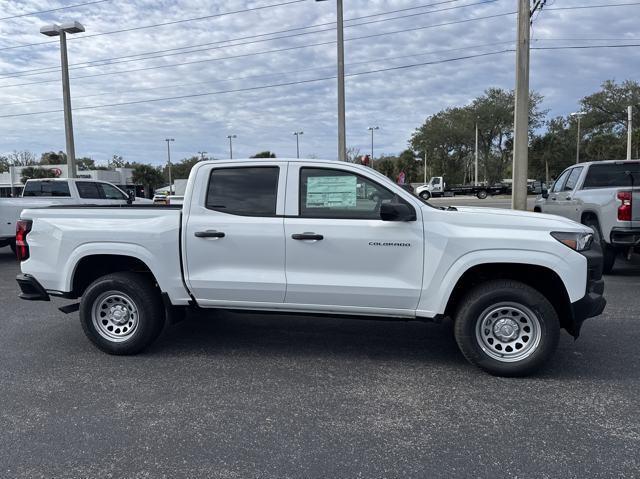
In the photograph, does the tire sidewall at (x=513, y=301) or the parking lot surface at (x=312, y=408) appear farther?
the tire sidewall at (x=513, y=301)

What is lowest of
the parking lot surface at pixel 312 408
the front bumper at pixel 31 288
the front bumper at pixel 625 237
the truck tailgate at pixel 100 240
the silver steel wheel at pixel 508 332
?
the parking lot surface at pixel 312 408

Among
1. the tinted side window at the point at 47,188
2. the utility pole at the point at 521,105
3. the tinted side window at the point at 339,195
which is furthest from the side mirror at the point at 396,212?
the tinted side window at the point at 47,188

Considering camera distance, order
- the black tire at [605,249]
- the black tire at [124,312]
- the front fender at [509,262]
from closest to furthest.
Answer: the front fender at [509,262], the black tire at [124,312], the black tire at [605,249]

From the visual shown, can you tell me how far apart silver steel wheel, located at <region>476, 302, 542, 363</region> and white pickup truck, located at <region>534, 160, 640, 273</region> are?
3678 millimetres

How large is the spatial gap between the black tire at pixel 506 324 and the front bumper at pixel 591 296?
0.18m

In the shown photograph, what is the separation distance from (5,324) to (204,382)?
339 cm

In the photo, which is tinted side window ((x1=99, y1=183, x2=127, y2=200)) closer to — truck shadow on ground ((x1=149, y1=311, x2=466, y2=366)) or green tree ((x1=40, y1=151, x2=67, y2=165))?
truck shadow on ground ((x1=149, y1=311, x2=466, y2=366))

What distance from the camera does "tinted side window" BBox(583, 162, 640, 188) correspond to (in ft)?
31.3

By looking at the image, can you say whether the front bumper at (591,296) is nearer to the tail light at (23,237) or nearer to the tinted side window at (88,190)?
the tail light at (23,237)

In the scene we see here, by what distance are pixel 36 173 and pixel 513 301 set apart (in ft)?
215

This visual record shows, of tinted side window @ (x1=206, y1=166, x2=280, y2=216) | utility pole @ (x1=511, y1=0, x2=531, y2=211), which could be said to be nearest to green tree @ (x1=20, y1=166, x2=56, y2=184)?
utility pole @ (x1=511, y1=0, x2=531, y2=211)

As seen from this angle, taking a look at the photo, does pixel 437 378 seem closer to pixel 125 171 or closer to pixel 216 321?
pixel 216 321

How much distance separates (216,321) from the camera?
634 centimetres

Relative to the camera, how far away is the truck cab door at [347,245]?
14.6 feet
